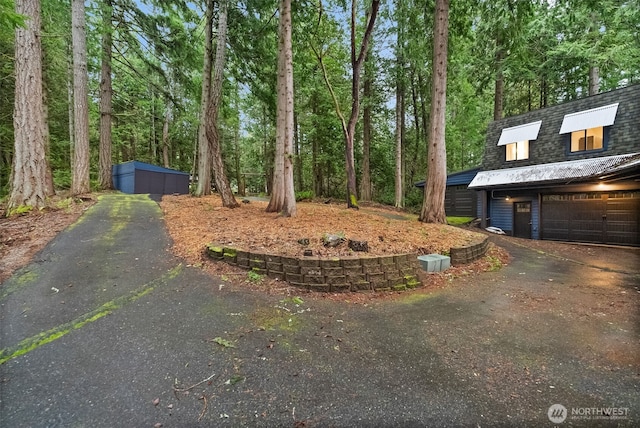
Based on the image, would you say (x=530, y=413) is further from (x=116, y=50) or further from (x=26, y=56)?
(x=116, y=50)

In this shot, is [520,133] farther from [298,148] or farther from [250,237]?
[298,148]

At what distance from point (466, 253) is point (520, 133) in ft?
34.9

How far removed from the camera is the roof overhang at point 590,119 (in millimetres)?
10773

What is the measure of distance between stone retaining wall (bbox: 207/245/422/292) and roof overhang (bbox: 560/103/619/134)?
12.0 metres

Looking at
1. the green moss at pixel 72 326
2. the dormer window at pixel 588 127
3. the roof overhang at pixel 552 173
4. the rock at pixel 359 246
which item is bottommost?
the green moss at pixel 72 326

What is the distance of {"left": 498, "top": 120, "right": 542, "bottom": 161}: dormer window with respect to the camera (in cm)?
1298

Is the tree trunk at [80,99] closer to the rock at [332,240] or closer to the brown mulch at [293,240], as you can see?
the brown mulch at [293,240]

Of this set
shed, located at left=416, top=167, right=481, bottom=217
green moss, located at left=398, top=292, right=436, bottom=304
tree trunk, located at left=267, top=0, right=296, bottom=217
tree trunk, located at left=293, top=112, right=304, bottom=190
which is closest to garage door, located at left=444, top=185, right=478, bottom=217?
shed, located at left=416, top=167, right=481, bottom=217

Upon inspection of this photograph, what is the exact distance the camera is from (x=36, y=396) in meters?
2.06

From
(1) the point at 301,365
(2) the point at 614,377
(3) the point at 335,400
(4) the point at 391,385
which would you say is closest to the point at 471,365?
(4) the point at 391,385

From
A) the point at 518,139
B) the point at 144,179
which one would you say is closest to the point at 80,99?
the point at 144,179

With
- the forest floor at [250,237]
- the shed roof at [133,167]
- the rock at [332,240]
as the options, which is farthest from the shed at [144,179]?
the rock at [332,240]

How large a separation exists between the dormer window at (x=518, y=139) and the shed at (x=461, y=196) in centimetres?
243

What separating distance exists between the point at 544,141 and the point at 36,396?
1682 cm
